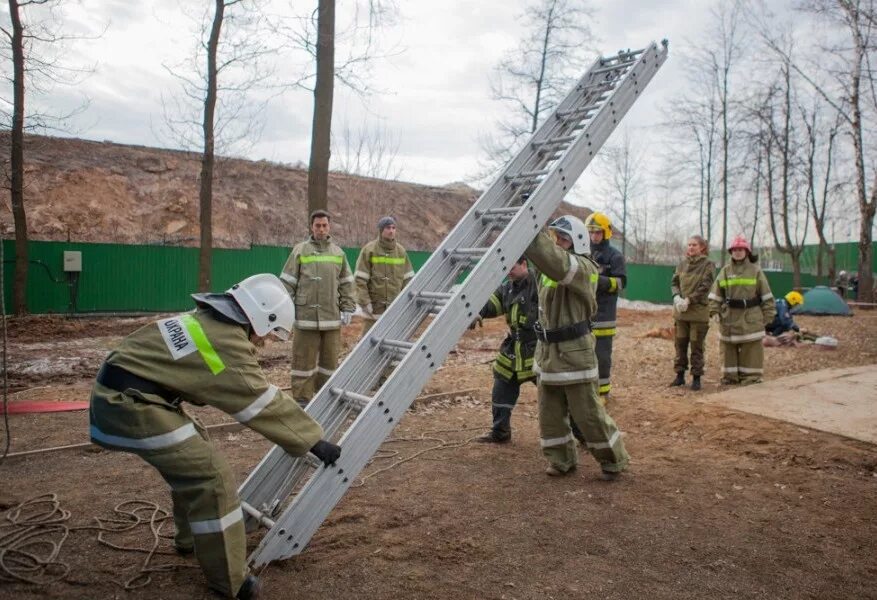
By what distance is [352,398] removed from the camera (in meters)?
3.96

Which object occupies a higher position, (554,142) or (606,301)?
(554,142)

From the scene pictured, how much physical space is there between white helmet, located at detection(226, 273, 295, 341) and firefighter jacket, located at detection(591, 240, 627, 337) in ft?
12.5

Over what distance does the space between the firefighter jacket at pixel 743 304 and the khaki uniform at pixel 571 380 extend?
457cm

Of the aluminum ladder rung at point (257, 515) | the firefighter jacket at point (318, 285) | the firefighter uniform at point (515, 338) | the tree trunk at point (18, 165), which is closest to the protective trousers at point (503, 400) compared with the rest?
the firefighter uniform at point (515, 338)

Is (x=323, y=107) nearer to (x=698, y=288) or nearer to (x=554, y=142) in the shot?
(x=698, y=288)

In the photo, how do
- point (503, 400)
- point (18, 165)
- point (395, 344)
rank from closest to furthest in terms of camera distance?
point (395, 344), point (503, 400), point (18, 165)

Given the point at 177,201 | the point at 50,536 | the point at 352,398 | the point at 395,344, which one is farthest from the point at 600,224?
the point at 177,201

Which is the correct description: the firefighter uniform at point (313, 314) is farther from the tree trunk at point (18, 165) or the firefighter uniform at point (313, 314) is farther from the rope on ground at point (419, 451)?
the tree trunk at point (18, 165)

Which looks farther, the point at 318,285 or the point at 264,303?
the point at 318,285

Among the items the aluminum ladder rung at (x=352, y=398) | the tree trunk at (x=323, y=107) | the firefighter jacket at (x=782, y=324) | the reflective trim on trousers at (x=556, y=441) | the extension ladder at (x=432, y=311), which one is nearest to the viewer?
the extension ladder at (x=432, y=311)

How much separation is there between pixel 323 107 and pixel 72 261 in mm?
9752

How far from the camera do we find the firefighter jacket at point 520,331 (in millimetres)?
5695

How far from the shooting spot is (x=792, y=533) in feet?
13.5

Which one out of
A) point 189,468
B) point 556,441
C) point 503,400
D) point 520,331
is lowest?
point 556,441
